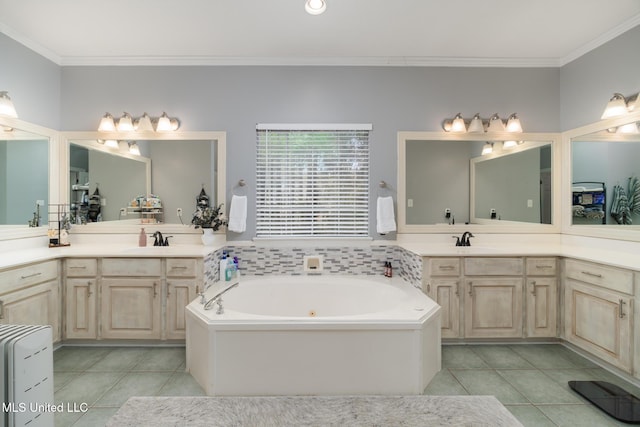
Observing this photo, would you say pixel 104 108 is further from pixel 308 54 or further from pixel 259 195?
pixel 308 54

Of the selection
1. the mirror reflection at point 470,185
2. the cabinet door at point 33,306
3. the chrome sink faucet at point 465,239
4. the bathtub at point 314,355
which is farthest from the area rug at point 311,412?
the mirror reflection at point 470,185

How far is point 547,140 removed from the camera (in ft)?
10.8

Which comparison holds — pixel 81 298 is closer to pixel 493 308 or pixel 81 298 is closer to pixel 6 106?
pixel 6 106

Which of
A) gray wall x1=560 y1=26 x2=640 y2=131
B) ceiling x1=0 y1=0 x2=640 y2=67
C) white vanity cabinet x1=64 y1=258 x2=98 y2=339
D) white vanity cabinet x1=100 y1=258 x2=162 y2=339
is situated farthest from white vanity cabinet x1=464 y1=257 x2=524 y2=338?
white vanity cabinet x1=64 y1=258 x2=98 y2=339

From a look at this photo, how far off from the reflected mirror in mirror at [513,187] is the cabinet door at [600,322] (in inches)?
34.5

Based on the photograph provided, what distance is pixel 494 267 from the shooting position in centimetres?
274

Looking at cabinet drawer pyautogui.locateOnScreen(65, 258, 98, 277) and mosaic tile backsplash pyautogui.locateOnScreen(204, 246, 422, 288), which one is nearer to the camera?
cabinet drawer pyautogui.locateOnScreen(65, 258, 98, 277)

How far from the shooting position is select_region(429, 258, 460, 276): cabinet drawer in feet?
8.96

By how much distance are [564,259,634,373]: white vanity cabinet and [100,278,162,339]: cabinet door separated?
341cm

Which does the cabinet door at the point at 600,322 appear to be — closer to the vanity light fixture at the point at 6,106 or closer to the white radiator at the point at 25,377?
the white radiator at the point at 25,377

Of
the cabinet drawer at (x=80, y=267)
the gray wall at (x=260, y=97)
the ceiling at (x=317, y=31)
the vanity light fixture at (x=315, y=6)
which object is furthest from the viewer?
the gray wall at (x=260, y=97)

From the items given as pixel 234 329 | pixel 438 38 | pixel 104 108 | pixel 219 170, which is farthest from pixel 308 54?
pixel 234 329

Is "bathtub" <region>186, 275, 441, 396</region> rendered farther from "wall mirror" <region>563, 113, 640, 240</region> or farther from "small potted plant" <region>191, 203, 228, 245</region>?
"wall mirror" <region>563, 113, 640, 240</region>

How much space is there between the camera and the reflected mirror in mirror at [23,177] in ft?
8.77
